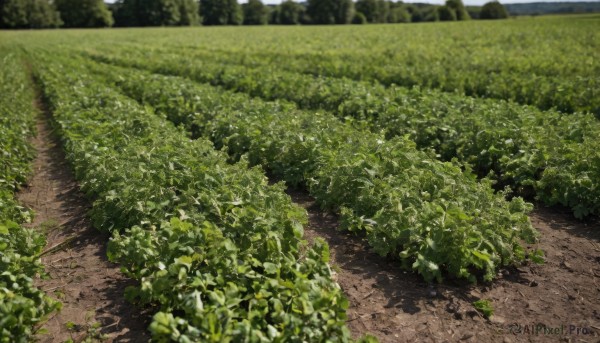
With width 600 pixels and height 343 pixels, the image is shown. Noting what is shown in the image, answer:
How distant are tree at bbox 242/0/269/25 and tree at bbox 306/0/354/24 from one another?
10.9 m

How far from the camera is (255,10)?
9738 cm

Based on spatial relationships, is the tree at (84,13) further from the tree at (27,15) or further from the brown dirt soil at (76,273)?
the brown dirt soil at (76,273)

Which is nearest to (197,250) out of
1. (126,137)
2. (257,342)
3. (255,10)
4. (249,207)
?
(249,207)

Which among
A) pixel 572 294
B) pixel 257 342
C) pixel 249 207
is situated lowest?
pixel 572 294

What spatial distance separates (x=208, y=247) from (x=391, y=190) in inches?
91.5

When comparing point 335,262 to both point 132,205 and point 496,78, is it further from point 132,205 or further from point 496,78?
point 496,78

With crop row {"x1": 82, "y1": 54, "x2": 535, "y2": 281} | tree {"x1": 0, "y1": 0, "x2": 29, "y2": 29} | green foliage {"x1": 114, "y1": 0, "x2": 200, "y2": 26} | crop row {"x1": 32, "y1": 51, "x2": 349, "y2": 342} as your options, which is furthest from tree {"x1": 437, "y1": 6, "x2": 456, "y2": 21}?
crop row {"x1": 32, "y1": 51, "x2": 349, "y2": 342}

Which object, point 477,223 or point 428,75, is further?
point 428,75

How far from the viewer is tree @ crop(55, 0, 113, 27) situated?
3093 inches

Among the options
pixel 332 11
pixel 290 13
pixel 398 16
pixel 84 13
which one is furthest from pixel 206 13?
pixel 398 16

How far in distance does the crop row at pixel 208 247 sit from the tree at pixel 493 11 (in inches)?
3857

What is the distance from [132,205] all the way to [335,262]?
2444 mm

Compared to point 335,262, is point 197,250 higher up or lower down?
higher up

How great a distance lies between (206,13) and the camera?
93.4 meters
